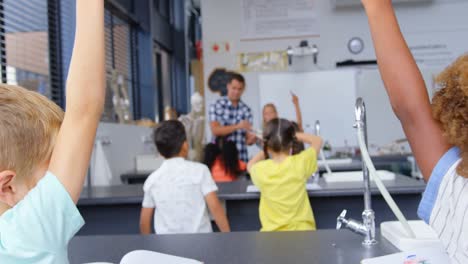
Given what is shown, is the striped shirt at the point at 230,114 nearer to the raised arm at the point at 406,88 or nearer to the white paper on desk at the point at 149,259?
the white paper on desk at the point at 149,259

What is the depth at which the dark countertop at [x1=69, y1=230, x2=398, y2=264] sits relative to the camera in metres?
1.07

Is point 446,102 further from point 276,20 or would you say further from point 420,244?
point 276,20

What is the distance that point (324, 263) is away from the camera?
3.33ft

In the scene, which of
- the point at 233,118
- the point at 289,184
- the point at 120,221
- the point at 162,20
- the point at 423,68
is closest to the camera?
the point at 289,184

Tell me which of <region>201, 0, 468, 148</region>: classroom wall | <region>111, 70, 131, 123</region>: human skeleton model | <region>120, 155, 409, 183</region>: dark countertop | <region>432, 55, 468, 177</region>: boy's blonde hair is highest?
<region>201, 0, 468, 148</region>: classroom wall

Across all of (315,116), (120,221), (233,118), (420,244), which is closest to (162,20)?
(315,116)

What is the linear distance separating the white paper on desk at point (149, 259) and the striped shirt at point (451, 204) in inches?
20.2

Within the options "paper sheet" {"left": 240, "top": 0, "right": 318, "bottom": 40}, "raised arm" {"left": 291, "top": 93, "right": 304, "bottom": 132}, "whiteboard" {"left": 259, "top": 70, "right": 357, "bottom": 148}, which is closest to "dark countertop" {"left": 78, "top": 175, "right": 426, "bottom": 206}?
"raised arm" {"left": 291, "top": 93, "right": 304, "bottom": 132}

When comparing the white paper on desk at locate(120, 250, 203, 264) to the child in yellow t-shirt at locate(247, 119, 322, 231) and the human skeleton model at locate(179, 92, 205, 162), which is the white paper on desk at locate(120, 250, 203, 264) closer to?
the child in yellow t-shirt at locate(247, 119, 322, 231)

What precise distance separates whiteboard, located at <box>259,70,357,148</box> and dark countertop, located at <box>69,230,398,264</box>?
4350 mm

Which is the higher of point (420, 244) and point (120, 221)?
point (420, 244)

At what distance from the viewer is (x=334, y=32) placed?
5633mm

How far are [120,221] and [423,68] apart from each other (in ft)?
13.6

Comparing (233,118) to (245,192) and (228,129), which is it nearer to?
(228,129)
